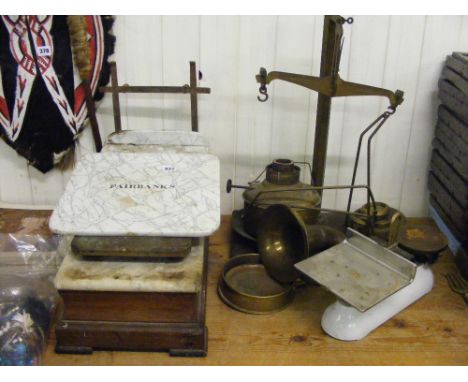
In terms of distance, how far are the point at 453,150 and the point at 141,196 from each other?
108cm

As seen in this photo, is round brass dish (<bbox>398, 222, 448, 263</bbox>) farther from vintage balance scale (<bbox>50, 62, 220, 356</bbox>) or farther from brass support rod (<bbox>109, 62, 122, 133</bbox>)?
brass support rod (<bbox>109, 62, 122, 133</bbox>)

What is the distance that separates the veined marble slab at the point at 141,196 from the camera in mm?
1222

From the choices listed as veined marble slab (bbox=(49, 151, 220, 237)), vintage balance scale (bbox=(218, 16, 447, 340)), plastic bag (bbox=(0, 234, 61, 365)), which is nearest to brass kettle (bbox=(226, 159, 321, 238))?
vintage balance scale (bbox=(218, 16, 447, 340))

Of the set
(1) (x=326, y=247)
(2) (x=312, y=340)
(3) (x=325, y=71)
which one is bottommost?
(2) (x=312, y=340)

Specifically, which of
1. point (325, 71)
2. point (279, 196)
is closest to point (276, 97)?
point (325, 71)

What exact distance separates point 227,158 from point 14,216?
2.77ft

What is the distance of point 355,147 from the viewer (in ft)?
6.43

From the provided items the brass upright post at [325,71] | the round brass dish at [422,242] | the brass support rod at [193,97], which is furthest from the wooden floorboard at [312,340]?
the brass support rod at [193,97]

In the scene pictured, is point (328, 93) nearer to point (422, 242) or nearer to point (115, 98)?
point (422, 242)

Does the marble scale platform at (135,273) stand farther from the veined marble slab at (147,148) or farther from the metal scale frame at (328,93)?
the metal scale frame at (328,93)

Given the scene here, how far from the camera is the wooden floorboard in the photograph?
50.7 inches

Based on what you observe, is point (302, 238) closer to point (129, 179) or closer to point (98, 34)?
point (129, 179)

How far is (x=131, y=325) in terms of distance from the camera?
1280 millimetres

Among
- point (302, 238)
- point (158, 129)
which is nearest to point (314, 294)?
point (302, 238)
